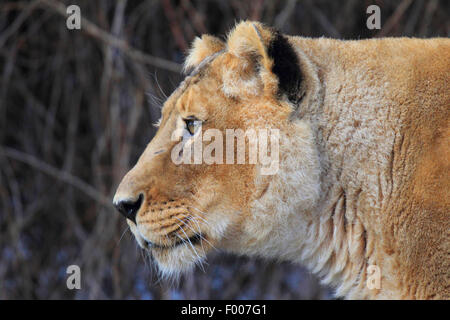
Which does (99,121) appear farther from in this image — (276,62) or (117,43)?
(276,62)

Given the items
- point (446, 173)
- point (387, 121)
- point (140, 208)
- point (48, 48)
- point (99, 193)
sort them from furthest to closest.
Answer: point (48, 48), point (99, 193), point (140, 208), point (387, 121), point (446, 173)

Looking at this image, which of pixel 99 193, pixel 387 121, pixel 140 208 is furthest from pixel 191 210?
pixel 99 193

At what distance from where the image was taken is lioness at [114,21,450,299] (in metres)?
2.22

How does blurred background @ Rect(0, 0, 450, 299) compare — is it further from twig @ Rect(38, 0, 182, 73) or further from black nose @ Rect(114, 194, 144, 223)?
black nose @ Rect(114, 194, 144, 223)

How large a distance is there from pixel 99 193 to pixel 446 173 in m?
3.30

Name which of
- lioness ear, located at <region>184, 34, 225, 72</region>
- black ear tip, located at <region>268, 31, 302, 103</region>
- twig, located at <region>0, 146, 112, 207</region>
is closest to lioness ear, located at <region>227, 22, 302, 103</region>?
black ear tip, located at <region>268, 31, 302, 103</region>

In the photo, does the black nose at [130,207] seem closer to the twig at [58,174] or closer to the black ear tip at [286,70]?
the black ear tip at [286,70]

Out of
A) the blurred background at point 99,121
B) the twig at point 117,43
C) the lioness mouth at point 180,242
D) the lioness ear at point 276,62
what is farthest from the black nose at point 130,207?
the twig at point 117,43

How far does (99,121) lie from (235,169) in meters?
3.10

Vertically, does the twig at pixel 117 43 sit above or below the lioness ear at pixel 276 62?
above

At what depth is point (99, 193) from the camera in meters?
4.93

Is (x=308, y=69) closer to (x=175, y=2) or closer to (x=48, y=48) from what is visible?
(x=175, y=2)

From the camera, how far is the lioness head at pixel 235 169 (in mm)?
2365

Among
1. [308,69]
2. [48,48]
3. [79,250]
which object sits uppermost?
[48,48]
